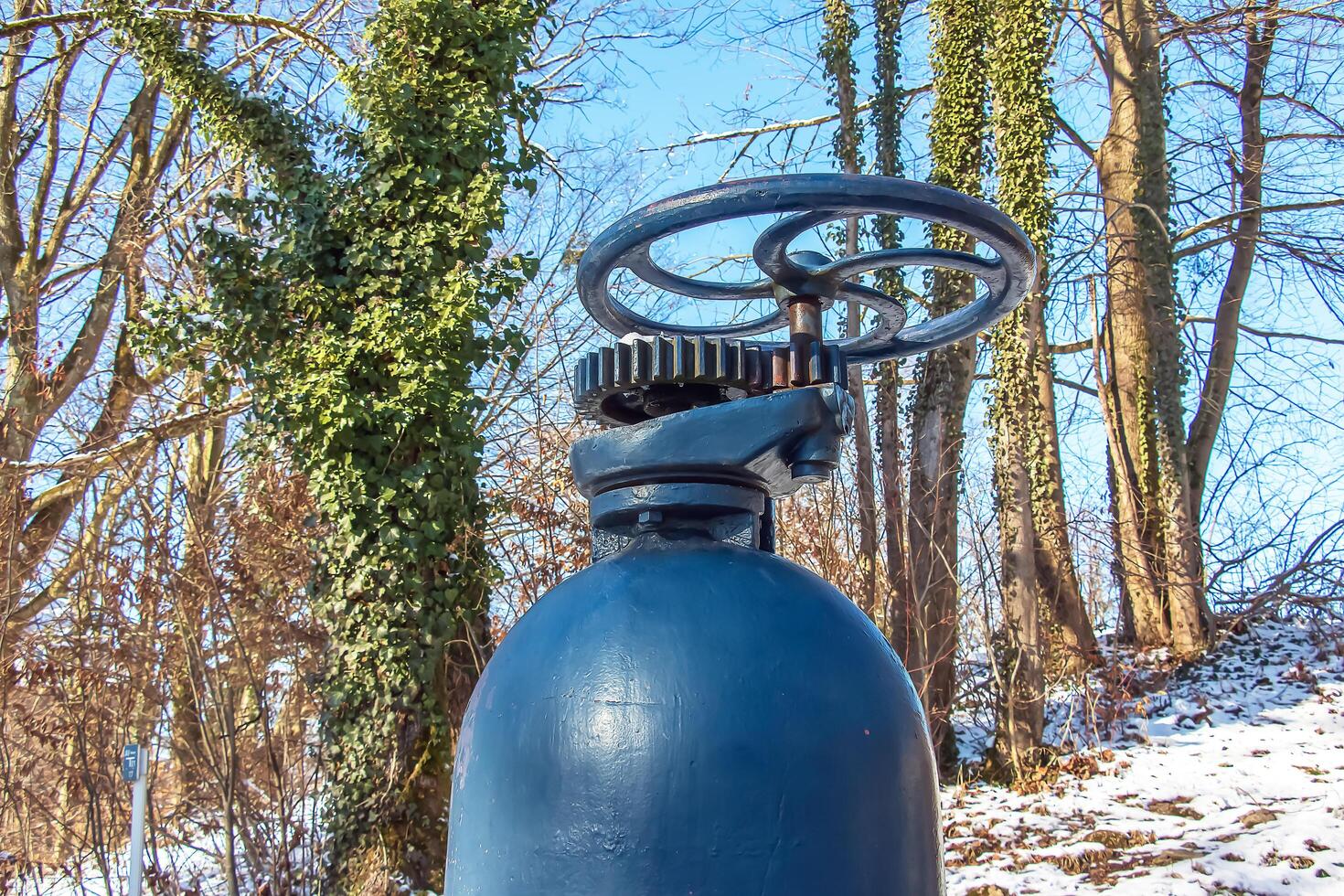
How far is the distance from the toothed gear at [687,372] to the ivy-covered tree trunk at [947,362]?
7.60 m

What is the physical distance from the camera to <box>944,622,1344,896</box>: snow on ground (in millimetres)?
5883

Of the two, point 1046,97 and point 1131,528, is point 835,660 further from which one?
point 1131,528

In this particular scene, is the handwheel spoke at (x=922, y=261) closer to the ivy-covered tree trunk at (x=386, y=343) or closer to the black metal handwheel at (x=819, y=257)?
the black metal handwheel at (x=819, y=257)

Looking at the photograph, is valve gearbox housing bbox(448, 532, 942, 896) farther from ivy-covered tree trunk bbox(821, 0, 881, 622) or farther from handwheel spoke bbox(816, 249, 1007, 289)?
ivy-covered tree trunk bbox(821, 0, 881, 622)

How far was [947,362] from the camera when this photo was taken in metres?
9.84

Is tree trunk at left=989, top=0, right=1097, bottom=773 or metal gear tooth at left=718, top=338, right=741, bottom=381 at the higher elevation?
tree trunk at left=989, top=0, right=1097, bottom=773

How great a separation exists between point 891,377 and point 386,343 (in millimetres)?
5027

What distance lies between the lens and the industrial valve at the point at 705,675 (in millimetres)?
1095

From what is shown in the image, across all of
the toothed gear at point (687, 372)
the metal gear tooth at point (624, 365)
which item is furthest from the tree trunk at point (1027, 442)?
the metal gear tooth at point (624, 365)

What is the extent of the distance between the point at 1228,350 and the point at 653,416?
40.7 ft

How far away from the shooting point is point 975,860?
21.8 ft

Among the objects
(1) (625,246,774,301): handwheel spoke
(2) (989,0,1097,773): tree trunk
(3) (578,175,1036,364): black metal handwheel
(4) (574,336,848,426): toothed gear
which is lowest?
(4) (574,336,848,426): toothed gear

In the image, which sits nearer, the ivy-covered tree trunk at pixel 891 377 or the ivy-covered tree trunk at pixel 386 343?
the ivy-covered tree trunk at pixel 386 343

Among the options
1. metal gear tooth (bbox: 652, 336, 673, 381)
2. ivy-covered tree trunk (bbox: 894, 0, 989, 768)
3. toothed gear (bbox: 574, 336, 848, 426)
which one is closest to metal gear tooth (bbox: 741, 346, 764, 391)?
toothed gear (bbox: 574, 336, 848, 426)
